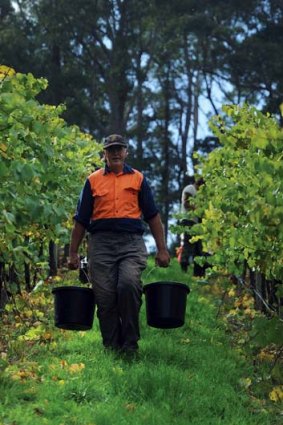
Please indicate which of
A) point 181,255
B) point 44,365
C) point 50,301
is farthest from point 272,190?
point 181,255

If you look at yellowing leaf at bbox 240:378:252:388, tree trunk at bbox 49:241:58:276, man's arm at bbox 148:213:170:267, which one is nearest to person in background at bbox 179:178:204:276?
tree trunk at bbox 49:241:58:276

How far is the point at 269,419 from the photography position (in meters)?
3.98

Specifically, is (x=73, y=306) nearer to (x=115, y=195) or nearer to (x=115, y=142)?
(x=115, y=195)

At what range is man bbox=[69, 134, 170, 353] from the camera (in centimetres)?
493

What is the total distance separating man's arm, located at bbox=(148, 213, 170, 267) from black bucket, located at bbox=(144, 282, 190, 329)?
27 centimetres

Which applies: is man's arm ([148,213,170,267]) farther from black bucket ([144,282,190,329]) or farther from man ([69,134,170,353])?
black bucket ([144,282,190,329])

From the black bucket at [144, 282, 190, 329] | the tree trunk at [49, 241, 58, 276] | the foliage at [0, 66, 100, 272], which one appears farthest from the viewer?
the tree trunk at [49, 241, 58, 276]

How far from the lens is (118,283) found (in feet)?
15.9

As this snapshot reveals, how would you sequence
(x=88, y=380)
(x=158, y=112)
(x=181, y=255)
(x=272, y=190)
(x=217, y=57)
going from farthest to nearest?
(x=158, y=112) → (x=217, y=57) → (x=181, y=255) → (x=88, y=380) → (x=272, y=190)

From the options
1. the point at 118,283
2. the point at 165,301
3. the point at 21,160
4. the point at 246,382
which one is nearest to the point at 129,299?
the point at 118,283

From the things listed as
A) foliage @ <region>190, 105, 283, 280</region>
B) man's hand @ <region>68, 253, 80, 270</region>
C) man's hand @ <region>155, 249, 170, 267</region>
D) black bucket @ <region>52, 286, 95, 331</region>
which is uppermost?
foliage @ <region>190, 105, 283, 280</region>

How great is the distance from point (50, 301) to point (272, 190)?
4097mm

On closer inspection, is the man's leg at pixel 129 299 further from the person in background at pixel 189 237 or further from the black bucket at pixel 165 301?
the person in background at pixel 189 237

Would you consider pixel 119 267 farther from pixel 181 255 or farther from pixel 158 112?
pixel 158 112
